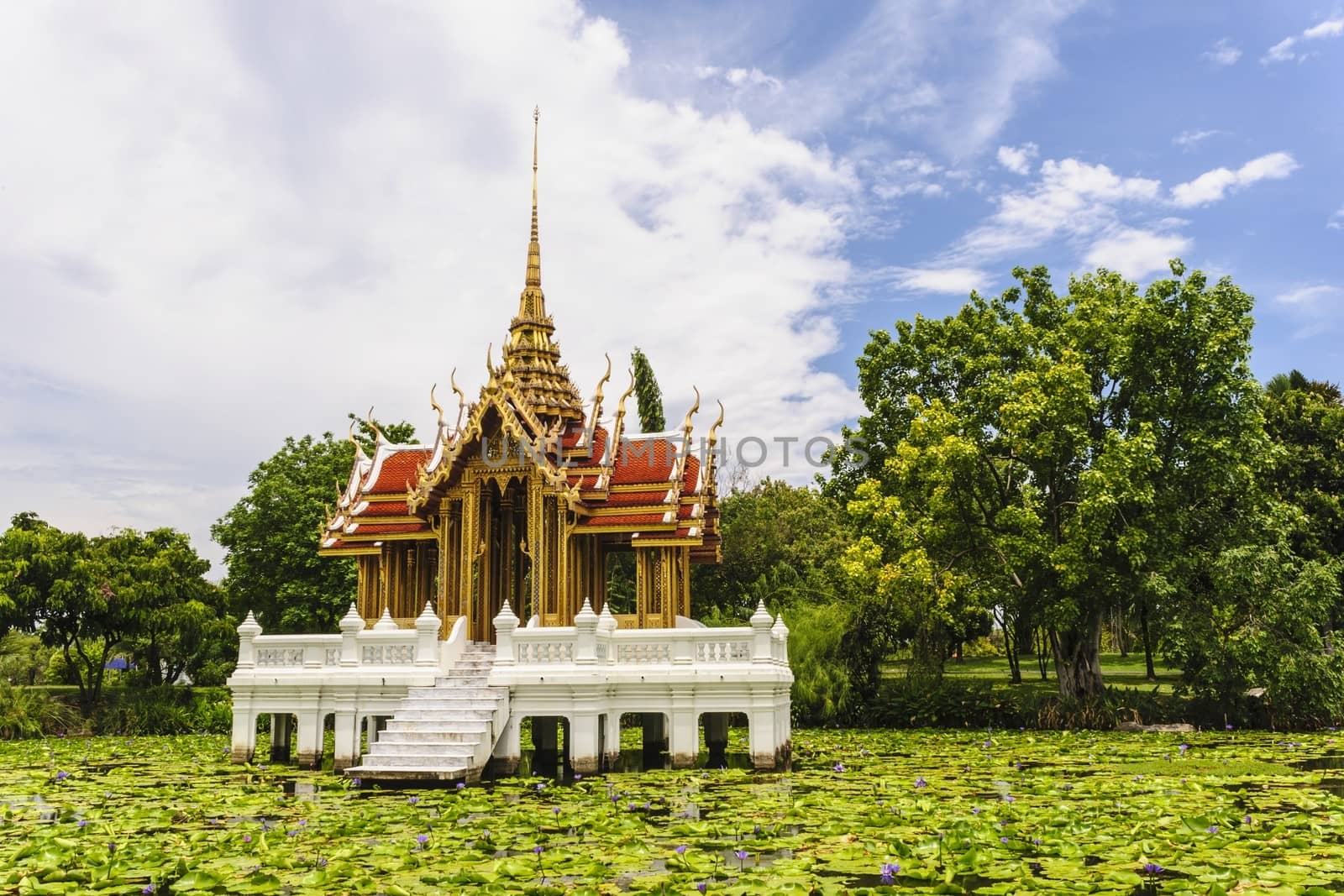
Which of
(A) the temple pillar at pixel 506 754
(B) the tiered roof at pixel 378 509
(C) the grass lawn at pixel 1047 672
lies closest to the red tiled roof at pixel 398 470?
(B) the tiered roof at pixel 378 509

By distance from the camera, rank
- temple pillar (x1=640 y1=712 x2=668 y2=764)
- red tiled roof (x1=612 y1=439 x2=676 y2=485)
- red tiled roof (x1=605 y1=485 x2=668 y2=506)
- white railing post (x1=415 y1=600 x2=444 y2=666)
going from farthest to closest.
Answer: red tiled roof (x1=612 y1=439 x2=676 y2=485) < temple pillar (x1=640 y1=712 x2=668 y2=764) < red tiled roof (x1=605 y1=485 x2=668 y2=506) < white railing post (x1=415 y1=600 x2=444 y2=666)

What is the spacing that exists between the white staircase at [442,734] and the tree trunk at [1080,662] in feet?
42.1

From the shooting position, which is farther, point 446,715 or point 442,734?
point 446,715

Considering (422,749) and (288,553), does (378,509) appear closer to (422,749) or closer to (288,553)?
(422,749)

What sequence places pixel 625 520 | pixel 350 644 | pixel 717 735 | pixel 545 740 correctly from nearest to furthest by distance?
pixel 350 644
pixel 545 740
pixel 717 735
pixel 625 520

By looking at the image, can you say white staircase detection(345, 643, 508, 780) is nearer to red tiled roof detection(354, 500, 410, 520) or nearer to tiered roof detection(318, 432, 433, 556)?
tiered roof detection(318, 432, 433, 556)

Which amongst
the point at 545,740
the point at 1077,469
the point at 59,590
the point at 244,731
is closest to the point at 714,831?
the point at 545,740

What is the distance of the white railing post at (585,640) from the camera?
13.7 meters

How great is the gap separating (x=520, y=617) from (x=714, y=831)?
9461 millimetres

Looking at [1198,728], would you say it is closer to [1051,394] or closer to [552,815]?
[1051,394]

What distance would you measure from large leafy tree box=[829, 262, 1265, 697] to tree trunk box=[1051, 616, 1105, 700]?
3cm

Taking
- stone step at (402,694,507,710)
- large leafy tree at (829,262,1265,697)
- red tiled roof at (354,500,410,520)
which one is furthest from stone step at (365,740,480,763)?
large leafy tree at (829,262,1265,697)

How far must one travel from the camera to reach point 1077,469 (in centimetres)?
2173

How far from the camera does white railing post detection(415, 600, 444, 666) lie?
1432 centimetres
